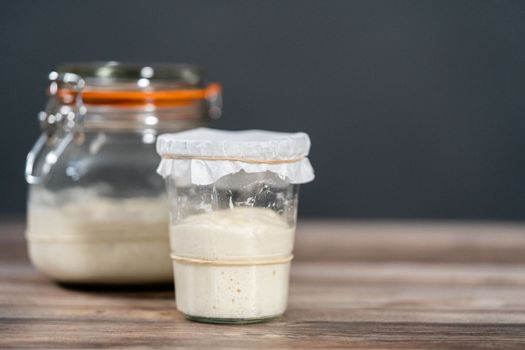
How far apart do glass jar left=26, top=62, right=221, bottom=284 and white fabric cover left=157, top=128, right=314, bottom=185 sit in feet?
0.60

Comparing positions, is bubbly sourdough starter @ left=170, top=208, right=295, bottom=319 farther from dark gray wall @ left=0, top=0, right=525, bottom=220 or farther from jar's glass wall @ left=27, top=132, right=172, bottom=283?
dark gray wall @ left=0, top=0, right=525, bottom=220

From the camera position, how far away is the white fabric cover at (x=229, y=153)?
1.01 m

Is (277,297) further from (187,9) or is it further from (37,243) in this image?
(187,9)

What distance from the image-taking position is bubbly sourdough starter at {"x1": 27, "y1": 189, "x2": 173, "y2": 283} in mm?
1219

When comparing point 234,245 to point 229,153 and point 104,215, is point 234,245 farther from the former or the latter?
point 104,215

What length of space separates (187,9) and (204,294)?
0.98 meters

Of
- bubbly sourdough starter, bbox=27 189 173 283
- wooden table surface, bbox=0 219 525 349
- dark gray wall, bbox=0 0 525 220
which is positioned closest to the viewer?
wooden table surface, bbox=0 219 525 349

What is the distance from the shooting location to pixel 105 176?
48.7 inches

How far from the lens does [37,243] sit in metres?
1.26

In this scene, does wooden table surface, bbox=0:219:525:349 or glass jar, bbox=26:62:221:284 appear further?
glass jar, bbox=26:62:221:284

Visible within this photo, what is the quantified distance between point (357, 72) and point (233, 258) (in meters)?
0.94

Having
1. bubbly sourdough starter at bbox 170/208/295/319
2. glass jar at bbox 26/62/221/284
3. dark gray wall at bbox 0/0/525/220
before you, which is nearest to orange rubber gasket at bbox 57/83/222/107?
glass jar at bbox 26/62/221/284

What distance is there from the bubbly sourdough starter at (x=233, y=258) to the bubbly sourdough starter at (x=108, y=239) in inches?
6.6

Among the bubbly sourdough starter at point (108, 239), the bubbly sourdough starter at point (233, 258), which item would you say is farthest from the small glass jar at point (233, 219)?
the bubbly sourdough starter at point (108, 239)
